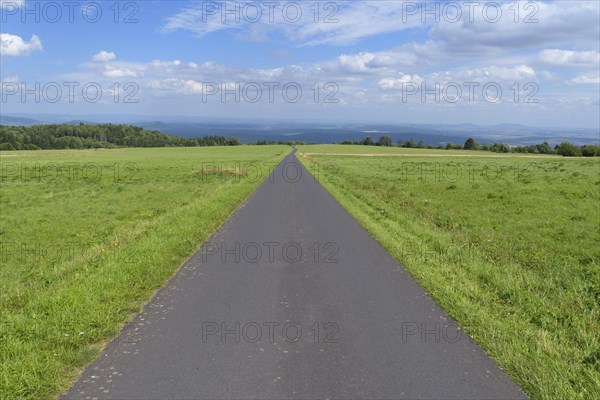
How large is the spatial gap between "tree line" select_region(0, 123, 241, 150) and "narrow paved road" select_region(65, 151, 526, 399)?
147140 millimetres

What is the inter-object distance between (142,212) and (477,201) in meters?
16.7

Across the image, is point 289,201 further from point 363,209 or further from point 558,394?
point 558,394

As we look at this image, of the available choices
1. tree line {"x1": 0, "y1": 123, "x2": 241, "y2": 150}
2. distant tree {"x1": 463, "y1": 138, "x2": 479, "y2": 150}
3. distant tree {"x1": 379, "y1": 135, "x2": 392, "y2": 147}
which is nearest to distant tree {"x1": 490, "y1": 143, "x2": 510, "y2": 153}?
distant tree {"x1": 463, "y1": 138, "x2": 479, "y2": 150}

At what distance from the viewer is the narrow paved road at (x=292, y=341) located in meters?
4.50

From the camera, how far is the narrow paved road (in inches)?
177

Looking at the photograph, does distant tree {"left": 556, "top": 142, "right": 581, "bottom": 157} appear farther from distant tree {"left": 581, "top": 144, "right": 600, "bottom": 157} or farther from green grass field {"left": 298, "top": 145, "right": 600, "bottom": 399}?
green grass field {"left": 298, "top": 145, "right": 600, "bottom": 399}

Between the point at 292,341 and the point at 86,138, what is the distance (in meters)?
177

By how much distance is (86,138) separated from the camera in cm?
16100

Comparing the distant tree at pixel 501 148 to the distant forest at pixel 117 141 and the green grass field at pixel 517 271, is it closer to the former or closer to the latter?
the distant forest at pixel 117 141

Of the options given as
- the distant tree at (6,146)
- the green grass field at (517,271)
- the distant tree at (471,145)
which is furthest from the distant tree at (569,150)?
the distant tree at (6,146)

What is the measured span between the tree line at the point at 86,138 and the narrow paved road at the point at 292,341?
147m

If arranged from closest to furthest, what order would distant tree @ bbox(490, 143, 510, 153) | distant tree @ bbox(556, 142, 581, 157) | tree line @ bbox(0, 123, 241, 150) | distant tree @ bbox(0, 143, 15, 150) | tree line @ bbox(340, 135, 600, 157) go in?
1. tree line @ bbox(340, 135, 600, 157)
2. distant tree @ bbox(556, 142, 581, 157)
3. distant tree @ bbox(0, 143, 15, 150)
4. distant tree @ bbox(490, 143, 510, 153)
5. tree line @ bbox(0, 123, 241, 150)

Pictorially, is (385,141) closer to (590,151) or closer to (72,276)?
(590,151)

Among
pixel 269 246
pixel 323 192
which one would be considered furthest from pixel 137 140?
pixel 269 246
